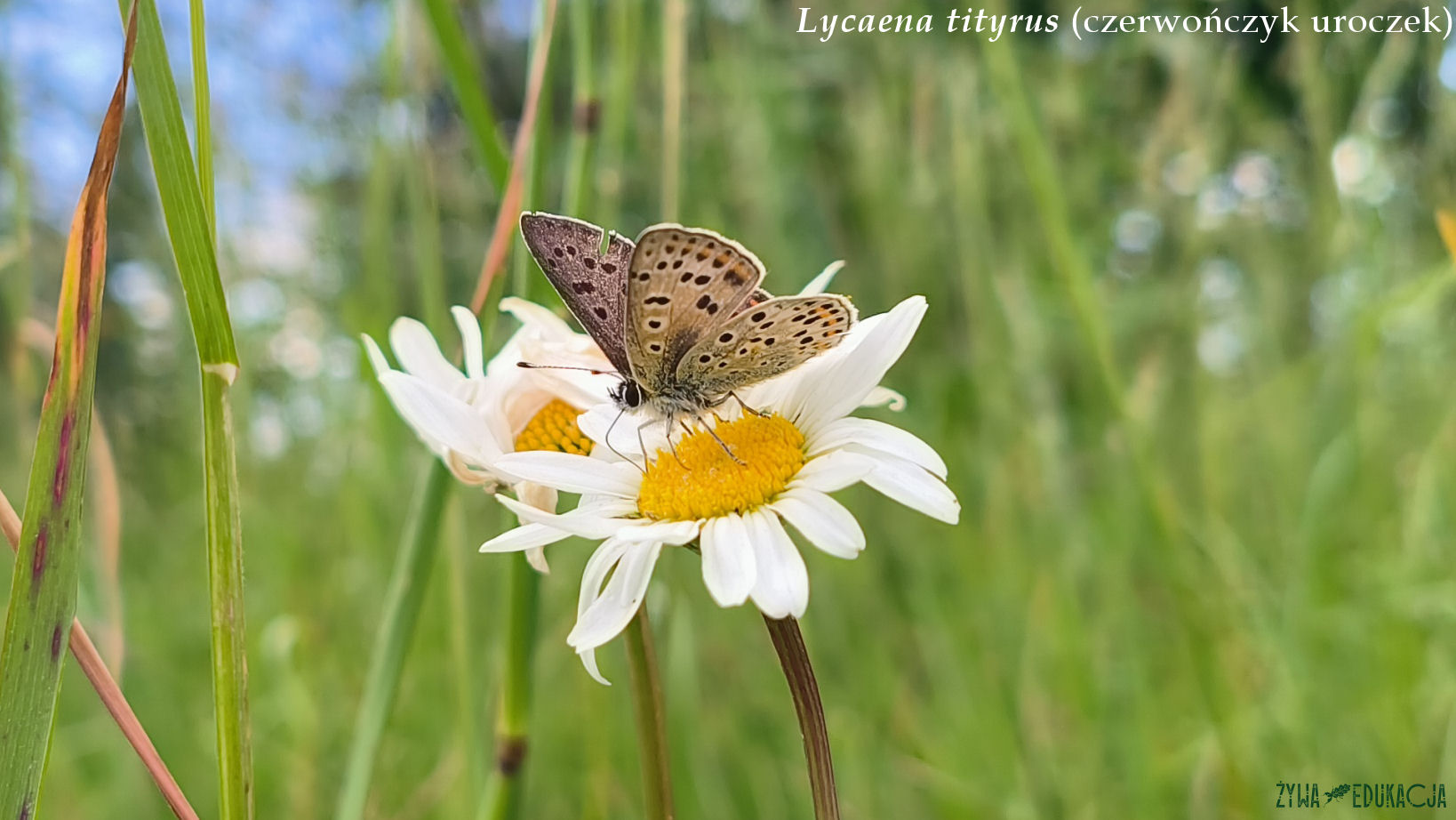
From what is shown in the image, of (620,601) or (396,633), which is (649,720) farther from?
(396,633)

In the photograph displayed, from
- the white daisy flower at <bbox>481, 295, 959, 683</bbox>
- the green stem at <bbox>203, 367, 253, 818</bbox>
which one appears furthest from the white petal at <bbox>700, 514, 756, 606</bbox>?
the green stem at <bbox>203, 367, 253, 818</bbox>

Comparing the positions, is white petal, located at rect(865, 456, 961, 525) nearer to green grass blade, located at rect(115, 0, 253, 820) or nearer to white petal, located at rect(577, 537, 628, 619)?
white petal, located at rect(577, 537, 628, 619)

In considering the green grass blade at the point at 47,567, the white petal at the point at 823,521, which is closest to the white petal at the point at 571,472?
the white petal at the point at 823,521

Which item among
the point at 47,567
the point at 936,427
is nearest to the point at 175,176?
the point at 47,567

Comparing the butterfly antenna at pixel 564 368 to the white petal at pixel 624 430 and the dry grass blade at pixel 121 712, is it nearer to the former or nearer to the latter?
the white petal at pixel 624 430

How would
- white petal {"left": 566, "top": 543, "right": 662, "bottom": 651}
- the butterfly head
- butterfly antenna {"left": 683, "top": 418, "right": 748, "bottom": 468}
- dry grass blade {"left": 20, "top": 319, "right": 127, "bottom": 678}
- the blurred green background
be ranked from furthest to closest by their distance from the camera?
1. the blurred green background
2. dry grass blade {"left": 20, "top": 319, "right": 127, "bottom": 678}
3. the butterfly head
4. butterfly antenna {"left": 683, "top": 418, "right": 748, "bottom": 468}
5. white petal {"left": 566, "top": 543, "right": 662, "bottom": 651}

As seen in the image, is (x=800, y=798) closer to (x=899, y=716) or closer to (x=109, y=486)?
(x=899, y=716)
